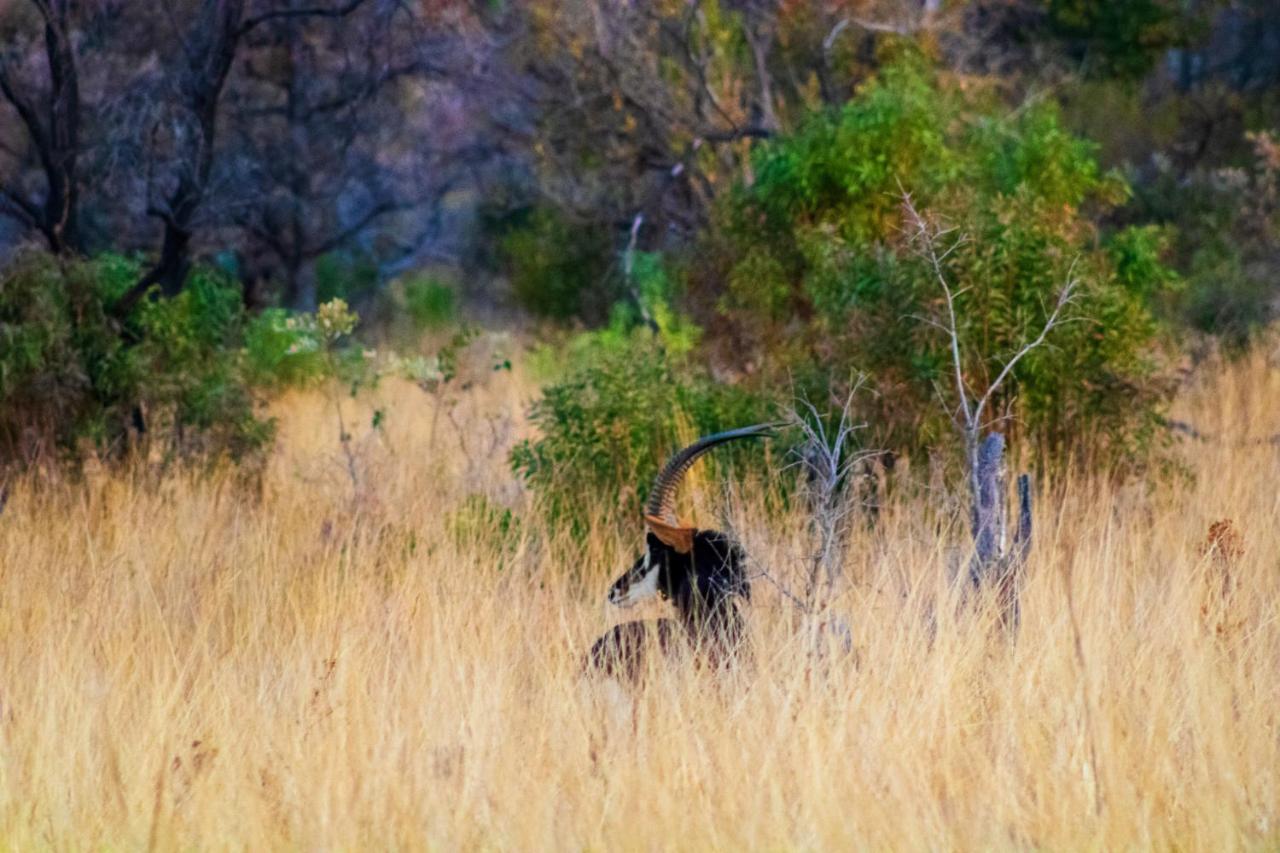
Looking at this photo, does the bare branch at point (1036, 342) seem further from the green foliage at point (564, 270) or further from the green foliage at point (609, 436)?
the green foliage at point (564, 270)

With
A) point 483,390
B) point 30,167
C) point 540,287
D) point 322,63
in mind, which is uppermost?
point 322,63

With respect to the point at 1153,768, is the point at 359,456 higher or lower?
higher

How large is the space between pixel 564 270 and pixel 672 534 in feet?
42.1

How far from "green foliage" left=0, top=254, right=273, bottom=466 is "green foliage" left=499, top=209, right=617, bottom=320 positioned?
326 inches

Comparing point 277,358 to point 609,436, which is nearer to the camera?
point 609,436

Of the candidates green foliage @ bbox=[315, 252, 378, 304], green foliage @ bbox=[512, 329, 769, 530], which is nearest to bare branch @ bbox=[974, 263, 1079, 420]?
green foliage @ bbox=[512, 329, 769, 530]

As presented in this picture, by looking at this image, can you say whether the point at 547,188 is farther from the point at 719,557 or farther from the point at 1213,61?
the point at 1213,61

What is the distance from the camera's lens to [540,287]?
17188mm

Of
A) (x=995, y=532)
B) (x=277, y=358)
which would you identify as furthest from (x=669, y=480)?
(x=277, y=358)

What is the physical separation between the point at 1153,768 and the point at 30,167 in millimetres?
12768

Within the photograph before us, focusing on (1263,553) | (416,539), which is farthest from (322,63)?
(1263,553)

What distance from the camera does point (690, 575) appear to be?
14.9 feet

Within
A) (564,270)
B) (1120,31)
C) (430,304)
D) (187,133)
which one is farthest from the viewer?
(1120,31)

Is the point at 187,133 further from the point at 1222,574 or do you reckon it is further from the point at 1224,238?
the point at 1224,238
